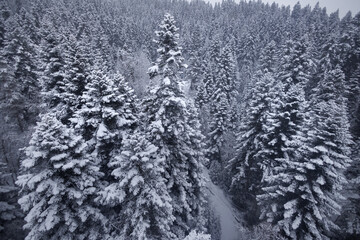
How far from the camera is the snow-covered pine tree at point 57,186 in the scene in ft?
33.0

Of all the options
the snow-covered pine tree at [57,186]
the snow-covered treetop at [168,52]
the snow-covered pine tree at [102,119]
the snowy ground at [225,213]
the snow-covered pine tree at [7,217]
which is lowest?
the snowy ground at [225,213]

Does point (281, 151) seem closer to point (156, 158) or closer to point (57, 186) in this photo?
point (156, 158)

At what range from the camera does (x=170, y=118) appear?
581 inches

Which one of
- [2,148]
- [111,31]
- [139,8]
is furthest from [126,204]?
[139,8]

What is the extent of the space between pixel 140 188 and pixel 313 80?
4145 centimetres

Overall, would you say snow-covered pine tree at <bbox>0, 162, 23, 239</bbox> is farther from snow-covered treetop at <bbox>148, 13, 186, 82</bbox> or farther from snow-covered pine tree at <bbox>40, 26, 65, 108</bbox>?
snow-covered treetop at <bbox>148, 13, 186, 82</bbox>

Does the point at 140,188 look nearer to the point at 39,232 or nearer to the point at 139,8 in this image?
the point at 39,232

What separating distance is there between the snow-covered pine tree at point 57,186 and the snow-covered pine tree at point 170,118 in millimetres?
4805

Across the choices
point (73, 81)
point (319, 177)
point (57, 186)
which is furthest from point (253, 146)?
point (57, 186)

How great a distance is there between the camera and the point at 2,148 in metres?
23.2

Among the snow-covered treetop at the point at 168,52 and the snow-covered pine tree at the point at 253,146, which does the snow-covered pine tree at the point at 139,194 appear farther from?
the snow-covered pine tree at the point at 253,146

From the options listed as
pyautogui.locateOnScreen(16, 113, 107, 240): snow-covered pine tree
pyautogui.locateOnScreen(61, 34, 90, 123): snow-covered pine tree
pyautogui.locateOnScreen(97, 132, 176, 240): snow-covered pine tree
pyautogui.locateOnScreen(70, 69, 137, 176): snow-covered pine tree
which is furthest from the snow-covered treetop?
pyautogui.locateOnScreen(16, 113, 107, 240): snow-covered pine tree

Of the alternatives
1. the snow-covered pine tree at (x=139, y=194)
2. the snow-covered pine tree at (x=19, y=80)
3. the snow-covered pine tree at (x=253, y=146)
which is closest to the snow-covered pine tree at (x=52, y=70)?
the snow-covered pine tree at (x=19, y=80)

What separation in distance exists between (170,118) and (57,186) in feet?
25.3
